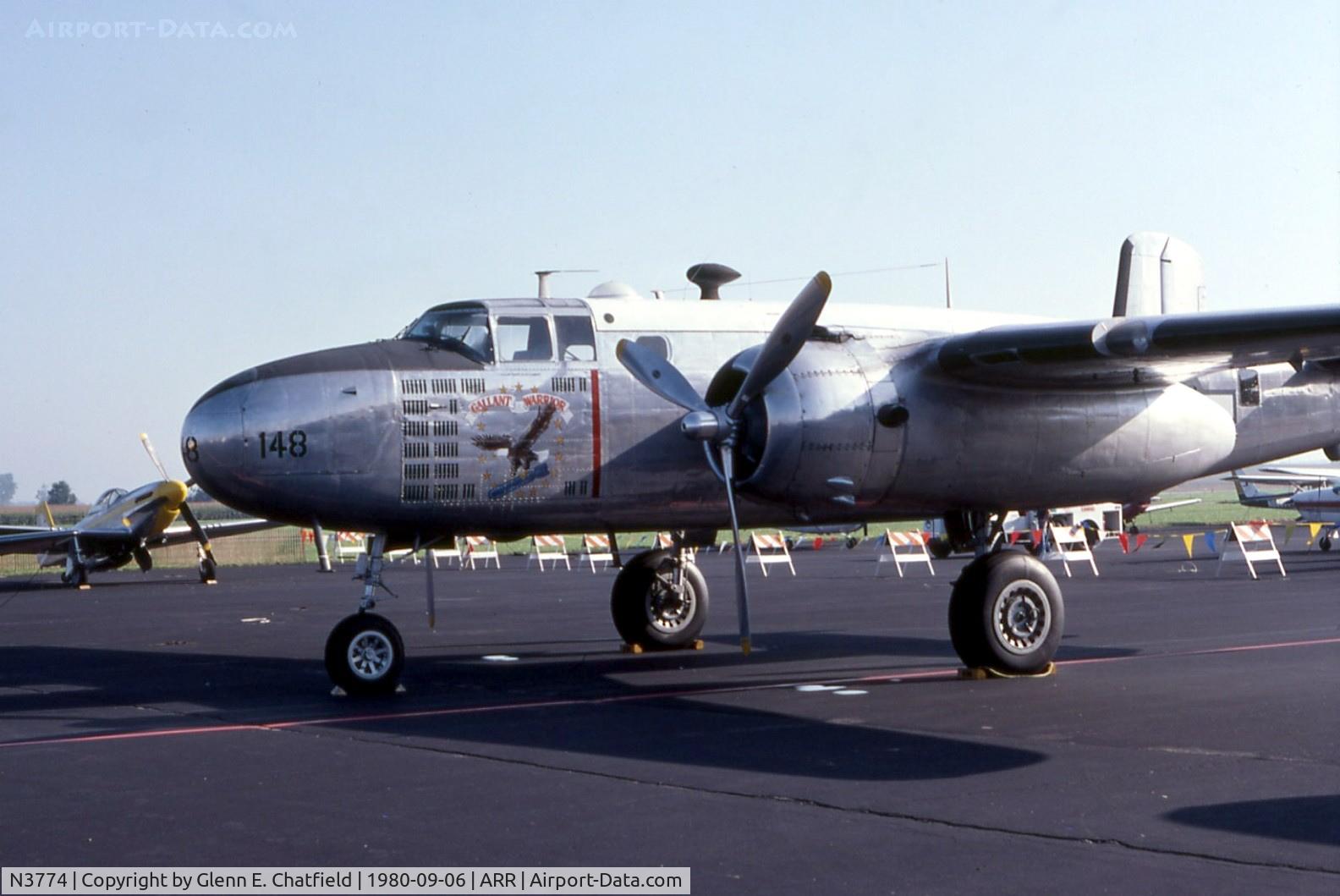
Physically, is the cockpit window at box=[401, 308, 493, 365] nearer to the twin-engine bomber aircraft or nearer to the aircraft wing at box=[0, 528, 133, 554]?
the twin-engine bomber aircraft

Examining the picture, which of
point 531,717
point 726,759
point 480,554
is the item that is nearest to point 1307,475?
point 480,554

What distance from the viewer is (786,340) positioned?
511 inches

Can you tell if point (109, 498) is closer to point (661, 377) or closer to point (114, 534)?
point (114, 534)

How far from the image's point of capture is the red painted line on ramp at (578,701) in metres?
11.7

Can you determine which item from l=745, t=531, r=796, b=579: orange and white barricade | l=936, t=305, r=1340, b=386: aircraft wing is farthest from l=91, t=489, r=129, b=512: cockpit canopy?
l=936, t=305, r=1340, b=386: aircraft wing

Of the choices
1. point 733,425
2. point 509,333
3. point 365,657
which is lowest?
point 365,657

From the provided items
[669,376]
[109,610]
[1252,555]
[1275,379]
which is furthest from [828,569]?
[669,376]

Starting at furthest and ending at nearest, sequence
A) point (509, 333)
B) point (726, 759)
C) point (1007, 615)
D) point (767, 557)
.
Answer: point (767, 557) < point (1007, 615) < point (509, 333) < point (726, 759)

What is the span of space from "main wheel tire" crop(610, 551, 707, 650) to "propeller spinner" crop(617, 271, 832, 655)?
13.1ft

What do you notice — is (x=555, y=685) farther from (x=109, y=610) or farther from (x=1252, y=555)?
(x=1252, y=555)

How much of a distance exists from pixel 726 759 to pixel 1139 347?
5466mm

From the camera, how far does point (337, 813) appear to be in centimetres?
826

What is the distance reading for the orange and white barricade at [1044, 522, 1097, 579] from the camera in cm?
3444

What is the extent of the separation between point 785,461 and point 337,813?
5.89 m
